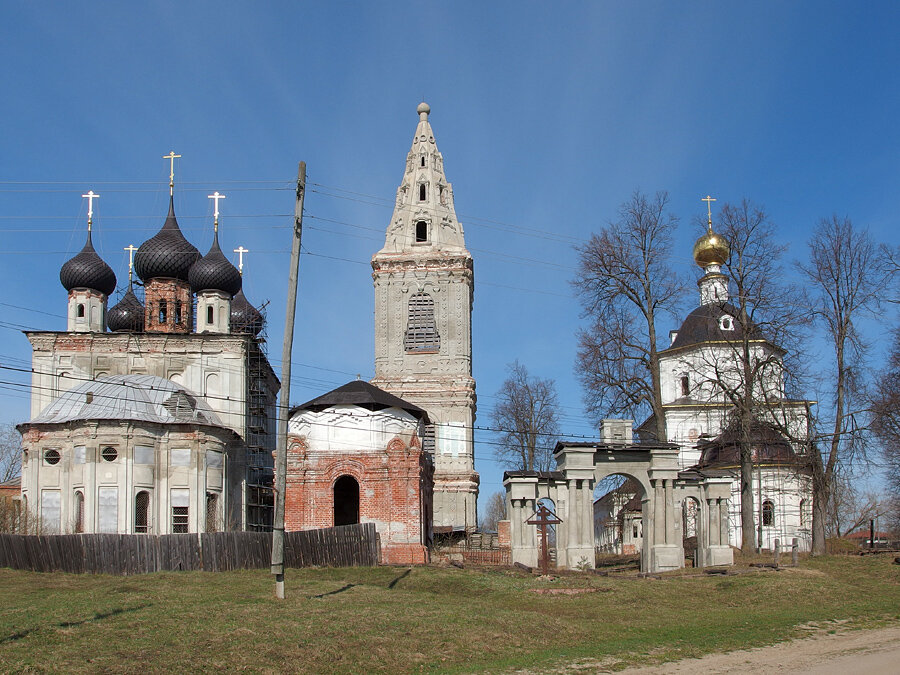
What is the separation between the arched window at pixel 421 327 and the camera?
56.9 metres

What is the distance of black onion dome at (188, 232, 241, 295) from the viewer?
45094mm

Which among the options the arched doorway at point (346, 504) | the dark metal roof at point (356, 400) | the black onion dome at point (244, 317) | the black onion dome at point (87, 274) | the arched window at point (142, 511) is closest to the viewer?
the dark metal roof at point (356, 400)

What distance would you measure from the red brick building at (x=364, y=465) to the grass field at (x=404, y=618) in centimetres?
640

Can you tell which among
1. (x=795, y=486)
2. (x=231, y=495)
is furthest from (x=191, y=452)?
(x=795, y=486)

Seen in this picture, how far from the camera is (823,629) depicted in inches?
656

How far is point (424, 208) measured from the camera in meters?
60.6

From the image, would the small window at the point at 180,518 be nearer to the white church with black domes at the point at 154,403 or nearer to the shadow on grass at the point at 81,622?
the white church with black domes at the point at 154,403

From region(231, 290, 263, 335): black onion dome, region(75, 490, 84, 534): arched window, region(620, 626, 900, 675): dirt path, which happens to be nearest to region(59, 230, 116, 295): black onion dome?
region(231, 290, 263, 335): black onion dome

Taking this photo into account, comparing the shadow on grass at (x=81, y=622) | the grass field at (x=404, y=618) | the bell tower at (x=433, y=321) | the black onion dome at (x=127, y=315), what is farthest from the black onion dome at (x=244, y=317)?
the shadow on grass at (x=81, y=622)

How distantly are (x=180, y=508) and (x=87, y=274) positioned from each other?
13588 mm

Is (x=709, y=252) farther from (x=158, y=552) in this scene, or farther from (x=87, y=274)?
(x=158, y=552)

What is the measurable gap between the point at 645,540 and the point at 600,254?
33.5 ft

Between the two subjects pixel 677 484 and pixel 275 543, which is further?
pixel 677 484

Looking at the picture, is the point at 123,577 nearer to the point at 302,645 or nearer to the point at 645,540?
the point at 302,645
